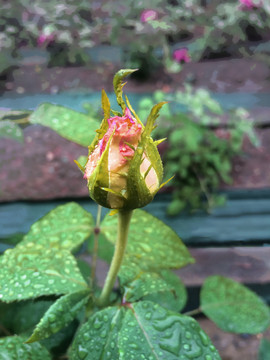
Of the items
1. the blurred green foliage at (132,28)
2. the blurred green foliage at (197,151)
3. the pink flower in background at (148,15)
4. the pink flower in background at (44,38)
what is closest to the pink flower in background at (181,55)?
the blurred green foliage at (132,28)

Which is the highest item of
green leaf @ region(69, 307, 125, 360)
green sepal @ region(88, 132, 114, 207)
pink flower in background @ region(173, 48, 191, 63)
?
green sepal @ region(88, 132, 114, 207)

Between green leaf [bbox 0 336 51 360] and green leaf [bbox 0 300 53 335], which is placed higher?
green leaf [bbox 0 336 51 360]

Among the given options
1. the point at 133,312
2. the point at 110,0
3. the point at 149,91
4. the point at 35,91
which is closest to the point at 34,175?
the point at 35,91

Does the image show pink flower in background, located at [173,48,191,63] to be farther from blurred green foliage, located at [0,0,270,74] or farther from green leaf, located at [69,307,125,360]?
green leaf, located at [69,307,125,360]

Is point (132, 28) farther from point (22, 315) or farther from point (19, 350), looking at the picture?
point (19, 350)

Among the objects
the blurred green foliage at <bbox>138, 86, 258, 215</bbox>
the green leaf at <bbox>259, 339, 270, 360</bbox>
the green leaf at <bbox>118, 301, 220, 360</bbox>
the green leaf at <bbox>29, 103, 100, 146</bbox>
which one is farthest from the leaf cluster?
the blurred green foliage at <bbox>138, 86, 258, 215</bbox>

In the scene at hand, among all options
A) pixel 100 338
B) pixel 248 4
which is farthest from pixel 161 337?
pixel 248 4
